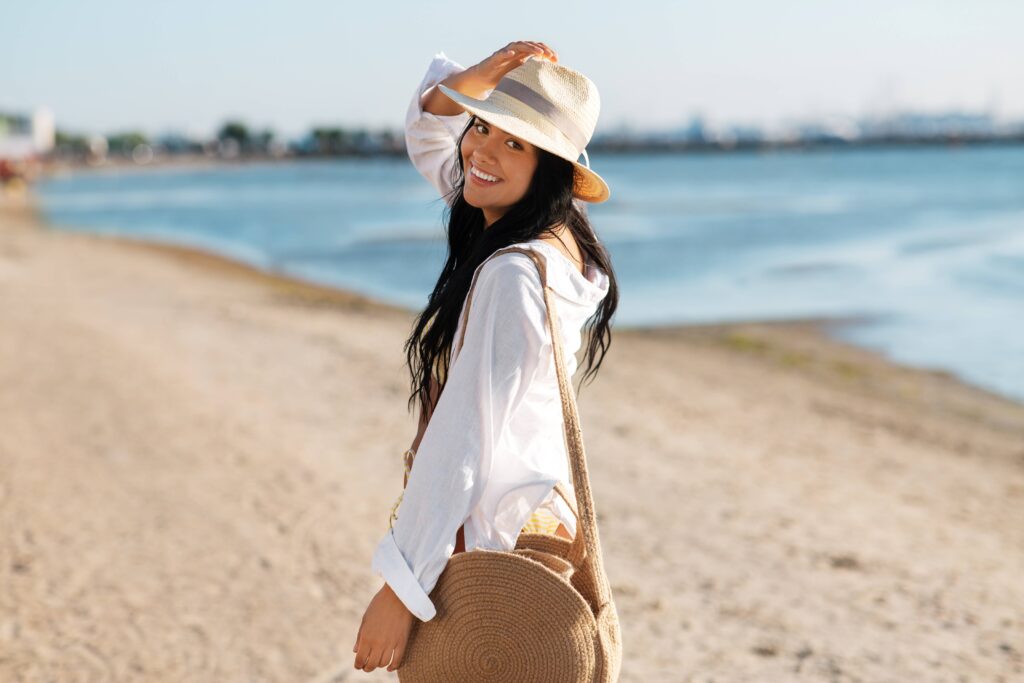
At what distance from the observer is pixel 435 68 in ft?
7.80

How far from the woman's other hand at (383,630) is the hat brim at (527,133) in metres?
0.78

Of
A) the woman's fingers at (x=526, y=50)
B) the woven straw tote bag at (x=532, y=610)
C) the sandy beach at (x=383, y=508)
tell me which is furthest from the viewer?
the sandy beach at (x=383, y=508)

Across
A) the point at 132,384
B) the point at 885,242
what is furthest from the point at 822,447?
the point at 885,242

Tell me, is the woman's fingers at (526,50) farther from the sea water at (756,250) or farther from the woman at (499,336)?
the sea water at (756,250)

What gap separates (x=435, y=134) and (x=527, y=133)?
0.58 meters

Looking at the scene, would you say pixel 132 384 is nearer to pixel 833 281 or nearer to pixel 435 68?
pixel 435 68

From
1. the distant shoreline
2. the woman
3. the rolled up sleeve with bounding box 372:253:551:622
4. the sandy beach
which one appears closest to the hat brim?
the woman

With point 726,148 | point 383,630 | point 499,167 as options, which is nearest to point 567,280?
point 499,167

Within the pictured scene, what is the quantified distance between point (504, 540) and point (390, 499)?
4.51m

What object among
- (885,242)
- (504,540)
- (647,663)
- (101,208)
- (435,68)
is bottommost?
(101,208)

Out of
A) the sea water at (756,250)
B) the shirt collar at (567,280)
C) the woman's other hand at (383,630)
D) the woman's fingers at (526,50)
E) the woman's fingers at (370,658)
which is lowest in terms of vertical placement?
the sea water at (756,250)

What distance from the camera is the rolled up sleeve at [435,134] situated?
2369 millimetres

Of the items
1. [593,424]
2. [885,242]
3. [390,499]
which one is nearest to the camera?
[390,499]

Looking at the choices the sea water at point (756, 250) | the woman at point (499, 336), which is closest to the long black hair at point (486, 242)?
the woman at point (499, 336)
